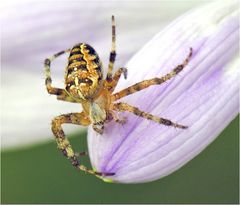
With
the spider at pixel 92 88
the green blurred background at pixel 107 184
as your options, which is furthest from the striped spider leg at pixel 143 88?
the green blurred background at pixel 107 184

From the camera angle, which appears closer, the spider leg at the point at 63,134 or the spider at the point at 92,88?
the spider at the point at 92,88

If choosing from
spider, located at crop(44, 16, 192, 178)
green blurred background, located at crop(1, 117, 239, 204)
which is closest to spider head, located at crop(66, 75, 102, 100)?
spider, located at crop(44, 16, 192, 178)

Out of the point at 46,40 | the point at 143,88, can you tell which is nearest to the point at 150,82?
the point at 143,88

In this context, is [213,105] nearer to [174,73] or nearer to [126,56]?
[174,73]

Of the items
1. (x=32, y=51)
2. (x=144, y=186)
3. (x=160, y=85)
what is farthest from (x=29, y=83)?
(x=144, y=186)

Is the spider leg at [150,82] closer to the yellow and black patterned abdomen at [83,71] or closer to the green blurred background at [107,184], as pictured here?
the yellow and black patterned abdomen at [83,71]
